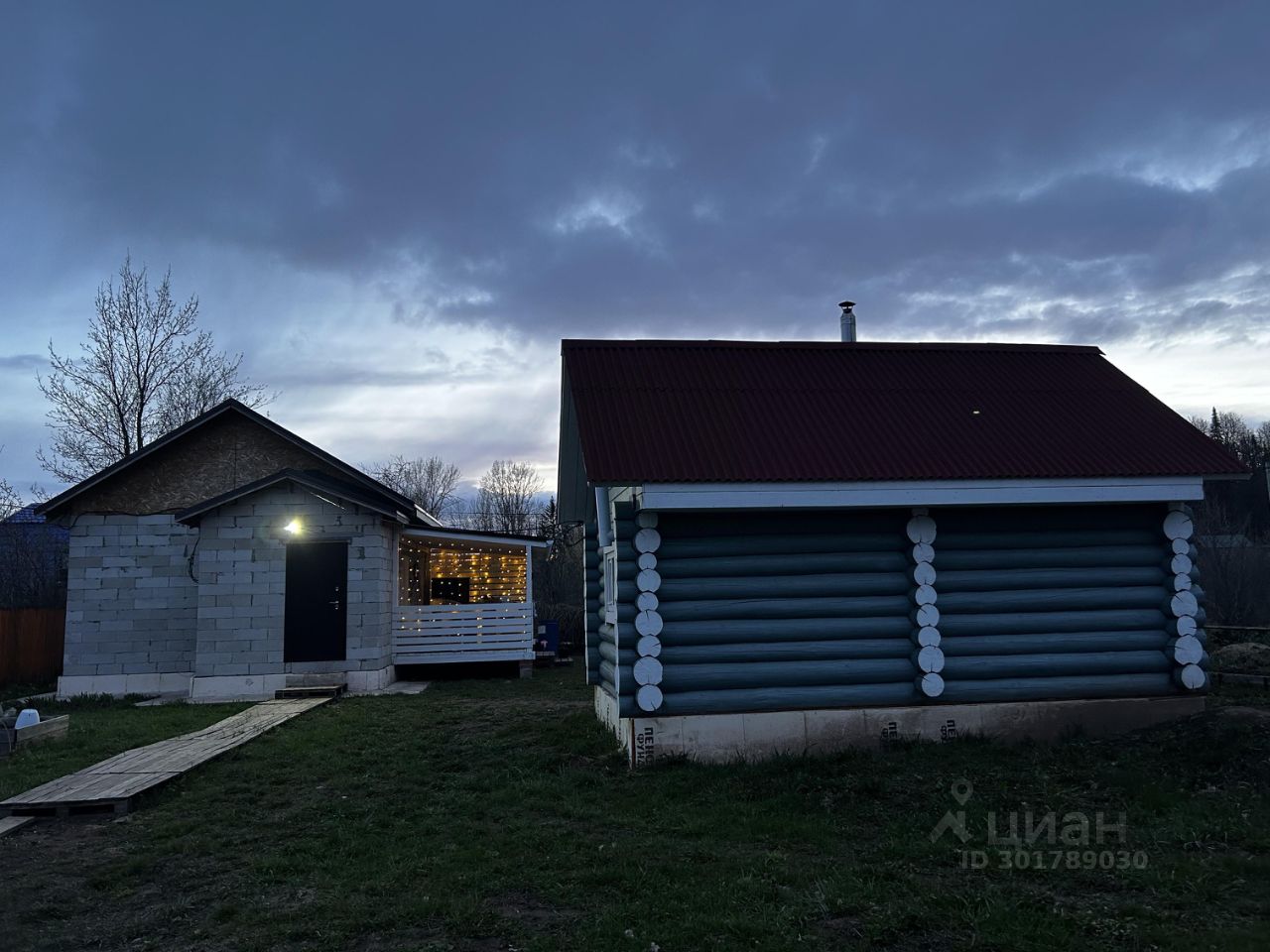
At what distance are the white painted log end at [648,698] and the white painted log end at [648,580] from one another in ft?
3.47

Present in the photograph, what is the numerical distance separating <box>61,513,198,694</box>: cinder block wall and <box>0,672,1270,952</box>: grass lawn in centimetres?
833

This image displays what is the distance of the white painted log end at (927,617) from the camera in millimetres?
10195

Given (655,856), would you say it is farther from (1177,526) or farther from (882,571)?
(1177,526)

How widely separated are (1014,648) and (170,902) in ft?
29.0

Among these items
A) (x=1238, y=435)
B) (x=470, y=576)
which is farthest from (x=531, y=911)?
(x=1238, y=435)

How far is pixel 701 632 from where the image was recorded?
10016 mm

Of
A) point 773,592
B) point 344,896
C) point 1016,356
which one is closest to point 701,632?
point 773,592

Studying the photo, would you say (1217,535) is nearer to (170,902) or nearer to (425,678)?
(425,678)

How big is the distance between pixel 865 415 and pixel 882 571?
2.16m

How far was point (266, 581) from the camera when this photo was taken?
17.7 meters

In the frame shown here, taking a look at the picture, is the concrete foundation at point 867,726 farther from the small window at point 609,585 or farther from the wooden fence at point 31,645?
the wooden fence at point 31,645

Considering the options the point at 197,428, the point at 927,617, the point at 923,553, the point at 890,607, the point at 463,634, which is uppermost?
the point at 197,428

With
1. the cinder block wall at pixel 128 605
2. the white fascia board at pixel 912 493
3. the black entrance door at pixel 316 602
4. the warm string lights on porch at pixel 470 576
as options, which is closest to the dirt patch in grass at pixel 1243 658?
the white fascia board at pixel 912 493

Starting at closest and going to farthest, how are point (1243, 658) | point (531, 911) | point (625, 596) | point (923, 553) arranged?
1. point (531, 911)
2. point (625, 596)
3. point (923, 553)
4. point (1243, 658)
